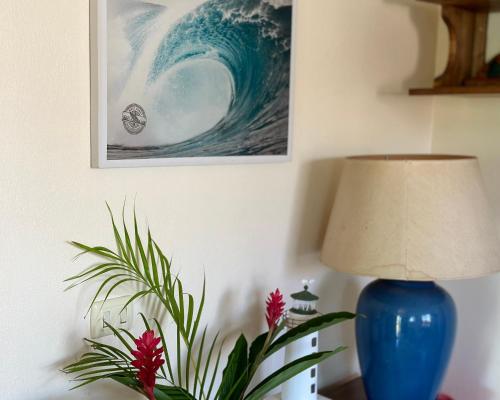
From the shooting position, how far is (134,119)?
109 cm

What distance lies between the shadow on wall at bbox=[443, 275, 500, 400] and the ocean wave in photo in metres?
0.76

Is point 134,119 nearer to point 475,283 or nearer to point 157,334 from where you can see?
point 157,334

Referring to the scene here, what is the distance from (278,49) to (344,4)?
0.93 ft

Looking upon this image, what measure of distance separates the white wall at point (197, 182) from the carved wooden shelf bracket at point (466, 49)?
0.36 ft

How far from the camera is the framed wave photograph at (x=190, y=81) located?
105 cm

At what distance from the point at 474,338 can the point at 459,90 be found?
72cm

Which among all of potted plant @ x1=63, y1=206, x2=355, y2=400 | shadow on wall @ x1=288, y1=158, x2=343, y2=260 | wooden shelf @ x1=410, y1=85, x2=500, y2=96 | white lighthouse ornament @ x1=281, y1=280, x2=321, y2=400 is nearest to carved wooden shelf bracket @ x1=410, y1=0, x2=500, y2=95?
wooden shelf @ x1=410, y1=85, x2=500, y2=96

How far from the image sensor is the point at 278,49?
1.34 metres

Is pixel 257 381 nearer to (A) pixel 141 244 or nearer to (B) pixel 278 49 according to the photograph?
(A) pixel 141 244

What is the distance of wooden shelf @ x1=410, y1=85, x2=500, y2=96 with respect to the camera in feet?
4.94

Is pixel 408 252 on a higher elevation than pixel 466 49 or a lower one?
lower

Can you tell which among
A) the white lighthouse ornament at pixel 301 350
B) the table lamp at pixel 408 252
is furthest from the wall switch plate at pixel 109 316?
the table lamp at pixel 408 252

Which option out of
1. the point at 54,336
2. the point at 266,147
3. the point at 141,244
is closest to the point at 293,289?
the point at 266,147

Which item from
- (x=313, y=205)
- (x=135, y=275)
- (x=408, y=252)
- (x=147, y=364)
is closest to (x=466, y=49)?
(x=313, y=205)
